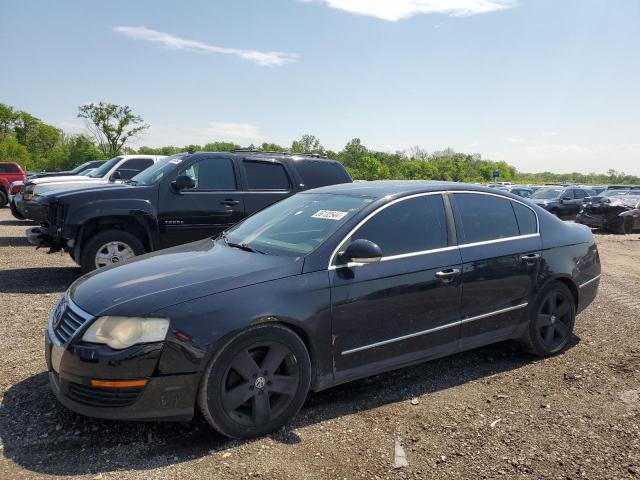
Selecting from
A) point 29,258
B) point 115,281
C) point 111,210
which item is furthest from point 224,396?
point 29,258

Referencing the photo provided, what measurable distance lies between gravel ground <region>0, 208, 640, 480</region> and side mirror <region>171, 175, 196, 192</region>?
2.83 m

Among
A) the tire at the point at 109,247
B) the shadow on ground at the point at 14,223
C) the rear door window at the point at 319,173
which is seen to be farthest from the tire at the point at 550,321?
the shadow on ground at the point at 14,223

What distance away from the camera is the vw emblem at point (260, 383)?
10.3ft

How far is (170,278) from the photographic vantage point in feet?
10.7

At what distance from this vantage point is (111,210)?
673cm

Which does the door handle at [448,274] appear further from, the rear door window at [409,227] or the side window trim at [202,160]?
the side window trim at [202,160]

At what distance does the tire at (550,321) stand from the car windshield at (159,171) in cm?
510

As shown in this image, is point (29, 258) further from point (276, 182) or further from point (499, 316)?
point (499, 316)

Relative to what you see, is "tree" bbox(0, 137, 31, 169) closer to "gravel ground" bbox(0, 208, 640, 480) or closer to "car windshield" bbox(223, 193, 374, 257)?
"gravel ground" bbox(0, 208, 640, 480)

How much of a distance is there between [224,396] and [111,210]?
14.8ft

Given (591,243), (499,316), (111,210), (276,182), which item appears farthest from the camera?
(276,182)

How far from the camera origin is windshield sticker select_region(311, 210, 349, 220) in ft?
12.5

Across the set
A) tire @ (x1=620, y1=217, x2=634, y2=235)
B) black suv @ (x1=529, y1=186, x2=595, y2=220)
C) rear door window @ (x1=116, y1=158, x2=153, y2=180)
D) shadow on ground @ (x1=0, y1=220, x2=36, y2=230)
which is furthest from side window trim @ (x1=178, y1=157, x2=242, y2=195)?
tire @ (x1=620, y1=217, x2=634, y2=235)

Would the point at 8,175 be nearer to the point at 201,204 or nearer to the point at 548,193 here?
the point at 201,204
